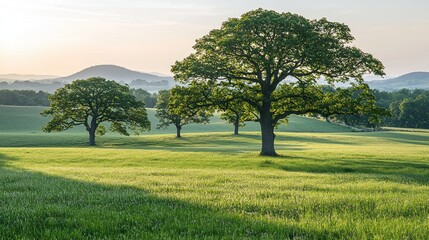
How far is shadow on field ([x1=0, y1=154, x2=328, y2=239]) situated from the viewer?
6633mm

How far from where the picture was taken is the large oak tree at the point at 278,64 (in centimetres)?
3478

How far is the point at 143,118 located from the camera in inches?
2724

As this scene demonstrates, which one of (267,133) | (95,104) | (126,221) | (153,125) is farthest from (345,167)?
(153,125)

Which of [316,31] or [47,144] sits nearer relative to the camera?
[316,31]

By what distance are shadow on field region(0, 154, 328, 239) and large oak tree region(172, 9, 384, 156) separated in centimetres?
2665

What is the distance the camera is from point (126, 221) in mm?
7512

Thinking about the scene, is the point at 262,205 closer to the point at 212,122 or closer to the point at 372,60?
the point at 372,60

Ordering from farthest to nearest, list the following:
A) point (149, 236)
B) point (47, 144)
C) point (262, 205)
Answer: point (47, 144)
point (262, 205)
point (149, 236)

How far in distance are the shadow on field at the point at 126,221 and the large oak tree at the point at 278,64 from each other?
87.4ft

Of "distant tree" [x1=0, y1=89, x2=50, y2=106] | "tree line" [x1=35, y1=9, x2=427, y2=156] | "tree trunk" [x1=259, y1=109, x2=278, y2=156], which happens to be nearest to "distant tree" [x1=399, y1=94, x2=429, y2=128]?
"tree line" [x1=35, y1=9, x2=427, y2=156]

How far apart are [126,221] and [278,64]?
101 ft

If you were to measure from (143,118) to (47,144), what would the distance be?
798 inches

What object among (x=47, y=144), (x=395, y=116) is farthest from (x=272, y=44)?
(x=395, y=116)

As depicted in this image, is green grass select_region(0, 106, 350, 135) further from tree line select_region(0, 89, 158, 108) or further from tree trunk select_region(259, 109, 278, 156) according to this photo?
tree trunk select_region(259, 109, 278, 156)
